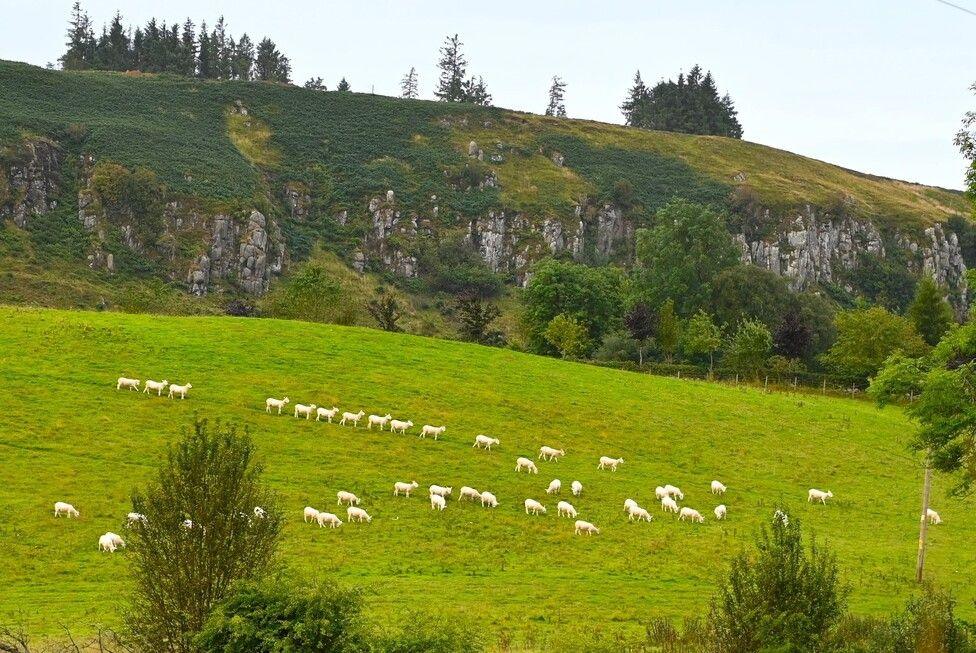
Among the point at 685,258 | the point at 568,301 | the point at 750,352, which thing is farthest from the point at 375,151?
the point at 750,352

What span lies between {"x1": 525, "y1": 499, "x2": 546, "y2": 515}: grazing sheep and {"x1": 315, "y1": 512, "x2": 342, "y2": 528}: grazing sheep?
295 inches

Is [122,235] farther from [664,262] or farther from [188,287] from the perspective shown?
[664,262]

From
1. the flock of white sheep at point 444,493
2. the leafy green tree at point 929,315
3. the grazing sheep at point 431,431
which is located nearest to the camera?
the flock of white sheep at point 444,493

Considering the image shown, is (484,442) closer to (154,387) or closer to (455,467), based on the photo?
(455,467)

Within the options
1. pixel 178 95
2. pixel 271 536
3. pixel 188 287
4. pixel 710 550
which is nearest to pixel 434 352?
pixel 710 550

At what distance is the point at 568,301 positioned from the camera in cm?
9731

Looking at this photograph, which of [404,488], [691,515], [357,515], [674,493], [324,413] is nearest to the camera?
[357,515]

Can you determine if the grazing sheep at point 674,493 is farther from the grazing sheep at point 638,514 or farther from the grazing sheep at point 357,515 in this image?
the grazing sheep at point 357,515

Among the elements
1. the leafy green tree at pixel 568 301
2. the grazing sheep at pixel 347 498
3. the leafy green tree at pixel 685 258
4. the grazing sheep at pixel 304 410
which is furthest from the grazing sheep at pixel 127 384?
the leafy green tree at pixel 685 258

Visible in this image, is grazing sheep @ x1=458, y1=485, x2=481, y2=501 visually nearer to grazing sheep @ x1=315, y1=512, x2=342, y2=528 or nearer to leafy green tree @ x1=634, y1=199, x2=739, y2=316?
grazing sheep @ x1=315, y1=512, x2=342, y2=528

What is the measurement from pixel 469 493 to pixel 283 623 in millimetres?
20466

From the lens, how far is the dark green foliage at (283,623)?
15.7 metres

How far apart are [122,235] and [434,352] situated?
85.0 meters

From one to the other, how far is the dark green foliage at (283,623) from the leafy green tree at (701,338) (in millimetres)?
72272
